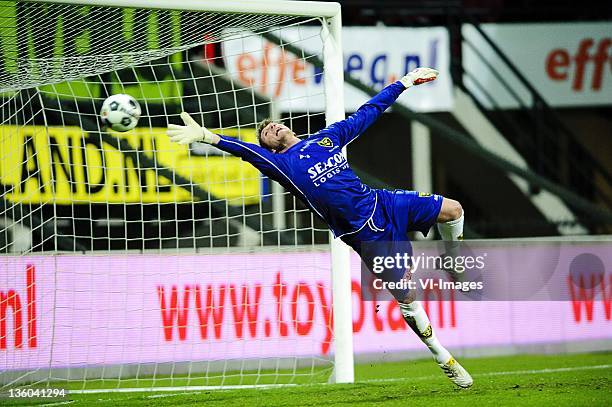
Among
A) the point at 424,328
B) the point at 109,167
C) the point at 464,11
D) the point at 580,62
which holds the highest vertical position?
the point at 464,11

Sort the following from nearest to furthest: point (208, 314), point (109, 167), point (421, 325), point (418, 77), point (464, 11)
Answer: point (421, 325) < point (418, 77) < point (208, 314) < point (109, 167) < point (464, 11)

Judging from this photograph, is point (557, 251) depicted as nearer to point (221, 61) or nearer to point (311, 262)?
point (311, 262)

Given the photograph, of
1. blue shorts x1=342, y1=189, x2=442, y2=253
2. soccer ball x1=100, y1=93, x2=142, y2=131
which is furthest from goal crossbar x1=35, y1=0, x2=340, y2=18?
blue shorts x1=342, y1=189, x2=442, y2=253

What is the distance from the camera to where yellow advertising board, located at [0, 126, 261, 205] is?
36.5 ft

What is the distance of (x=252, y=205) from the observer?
1331 centimetres

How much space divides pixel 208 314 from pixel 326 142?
334 centimetres

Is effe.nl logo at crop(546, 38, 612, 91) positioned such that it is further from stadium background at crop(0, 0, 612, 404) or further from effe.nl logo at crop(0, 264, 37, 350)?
effe.nl logo at crop(0, 264, 37, 350)

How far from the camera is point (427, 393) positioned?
26.3 feet

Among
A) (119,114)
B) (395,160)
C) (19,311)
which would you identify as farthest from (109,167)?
(395,160)

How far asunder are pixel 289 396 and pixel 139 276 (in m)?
2.71

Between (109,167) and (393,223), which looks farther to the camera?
(109,167)

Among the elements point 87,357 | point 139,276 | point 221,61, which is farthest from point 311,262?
point 221,61

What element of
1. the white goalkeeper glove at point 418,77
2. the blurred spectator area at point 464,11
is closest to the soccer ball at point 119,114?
the white goalkeeper glove at point 418,77

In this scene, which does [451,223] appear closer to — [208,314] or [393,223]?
[393,223]
